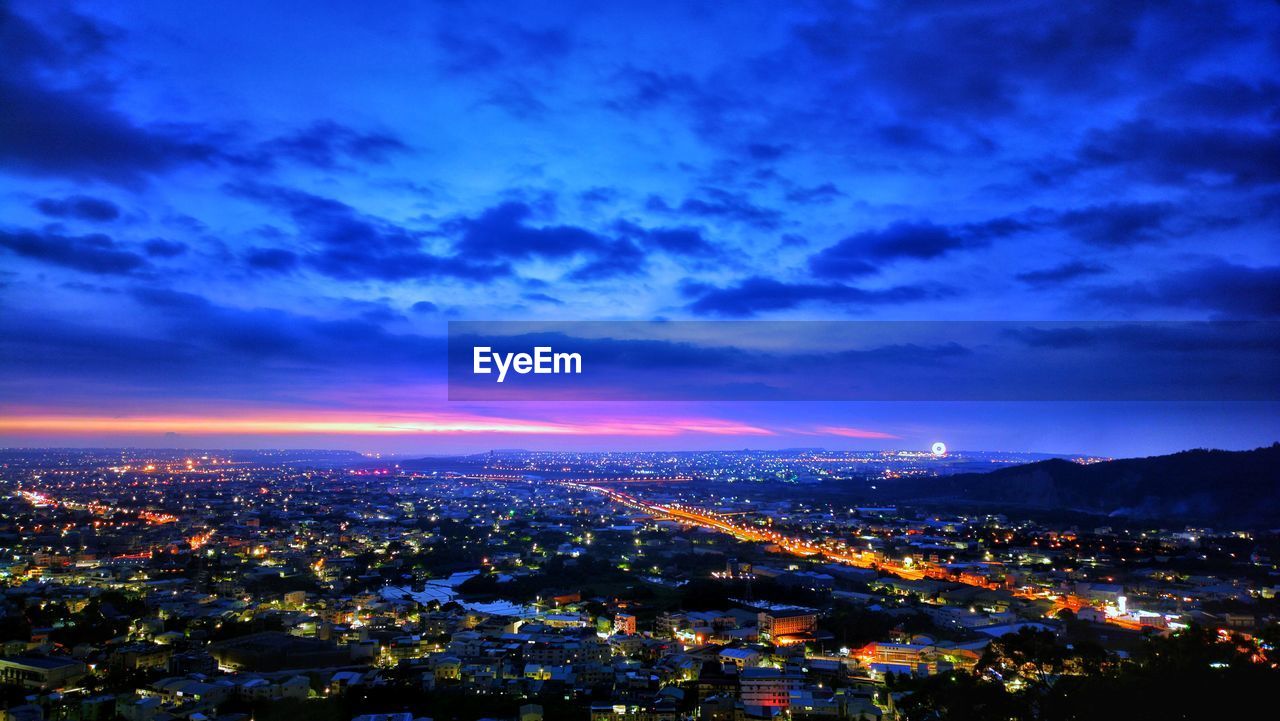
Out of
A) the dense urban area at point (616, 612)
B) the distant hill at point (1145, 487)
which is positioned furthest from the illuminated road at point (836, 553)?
the distant hill at point (1145, 487)

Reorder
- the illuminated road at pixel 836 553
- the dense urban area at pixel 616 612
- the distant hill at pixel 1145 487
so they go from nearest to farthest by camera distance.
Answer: the dense urban area at pixel 616 612 → the illuminated road at pixel 836 553 → the distant hill at pixel 1145 487

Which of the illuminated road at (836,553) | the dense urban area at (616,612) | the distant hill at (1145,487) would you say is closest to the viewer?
the dense urban area at (616,612)

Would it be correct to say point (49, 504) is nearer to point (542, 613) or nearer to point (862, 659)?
point (542, 613)

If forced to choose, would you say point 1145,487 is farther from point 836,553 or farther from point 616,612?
point 616,612

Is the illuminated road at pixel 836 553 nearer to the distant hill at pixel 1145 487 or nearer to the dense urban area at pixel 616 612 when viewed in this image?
the dense urban area at pixel 616 612

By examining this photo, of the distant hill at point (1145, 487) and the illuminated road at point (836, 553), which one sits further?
the distant hill at point (1145, 487)

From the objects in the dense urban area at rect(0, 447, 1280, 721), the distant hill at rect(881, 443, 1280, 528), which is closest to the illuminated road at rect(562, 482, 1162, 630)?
the dense urban area at rect(0, 447, 1280, 721)

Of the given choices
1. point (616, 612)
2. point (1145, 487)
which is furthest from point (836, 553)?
point (1145, 487)
